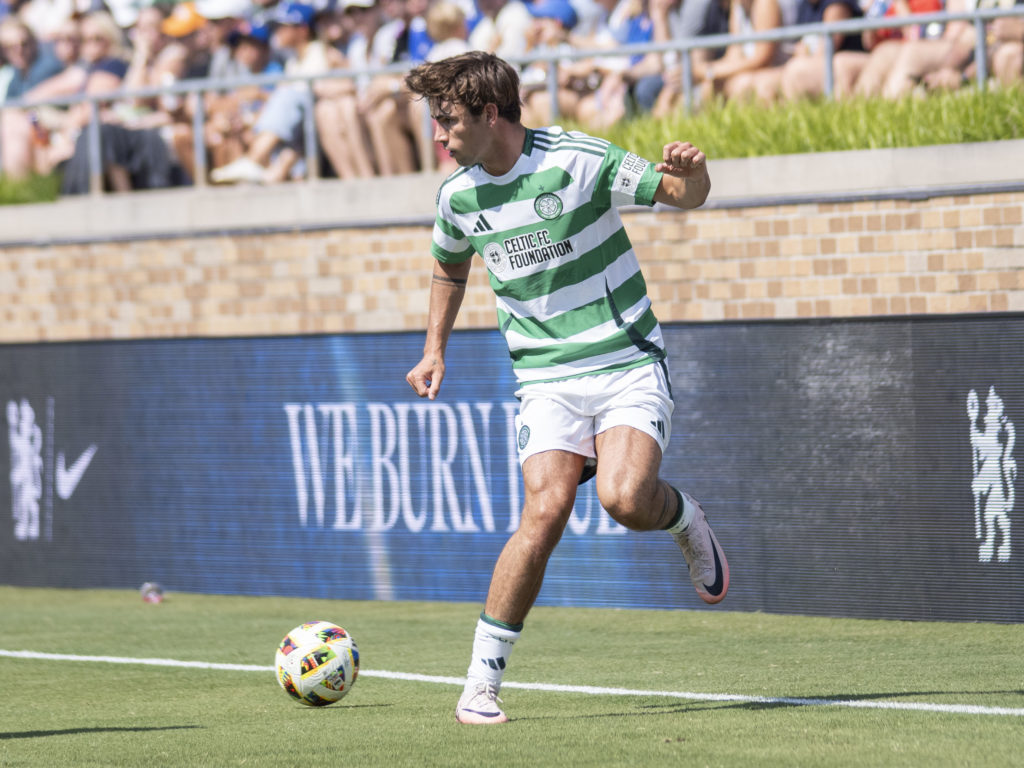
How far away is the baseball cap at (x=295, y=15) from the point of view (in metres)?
14.4

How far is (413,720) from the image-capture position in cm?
644

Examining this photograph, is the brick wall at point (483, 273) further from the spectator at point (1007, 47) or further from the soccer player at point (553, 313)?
→ the soccer player at point (553, 313)

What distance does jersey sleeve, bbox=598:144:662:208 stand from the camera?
616 cm

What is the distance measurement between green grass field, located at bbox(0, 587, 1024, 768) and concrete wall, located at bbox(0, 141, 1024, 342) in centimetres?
202

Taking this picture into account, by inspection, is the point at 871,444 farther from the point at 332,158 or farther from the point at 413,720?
the point at 332,158

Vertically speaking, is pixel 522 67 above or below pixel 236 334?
above

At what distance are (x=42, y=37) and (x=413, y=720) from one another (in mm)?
11990

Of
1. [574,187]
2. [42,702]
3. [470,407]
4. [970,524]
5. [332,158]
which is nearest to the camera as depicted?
[574,187]

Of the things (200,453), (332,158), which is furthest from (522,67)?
(200,453)

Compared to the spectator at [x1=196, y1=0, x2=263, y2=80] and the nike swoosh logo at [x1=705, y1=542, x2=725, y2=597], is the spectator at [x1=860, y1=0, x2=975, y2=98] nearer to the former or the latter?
the nike swoosh logo at [x1=705, y1=542, x2=725, y2=597]

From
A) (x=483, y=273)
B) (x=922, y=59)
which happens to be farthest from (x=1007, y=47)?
(x=483, y=273)

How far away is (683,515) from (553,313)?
94cm

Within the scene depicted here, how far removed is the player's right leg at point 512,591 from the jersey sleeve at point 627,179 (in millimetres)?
1063

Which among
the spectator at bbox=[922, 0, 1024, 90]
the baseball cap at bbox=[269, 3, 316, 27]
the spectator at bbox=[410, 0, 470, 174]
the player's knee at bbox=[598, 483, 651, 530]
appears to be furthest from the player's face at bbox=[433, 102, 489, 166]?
the baseball cap at bbox=[269, 3, 316, 27]
